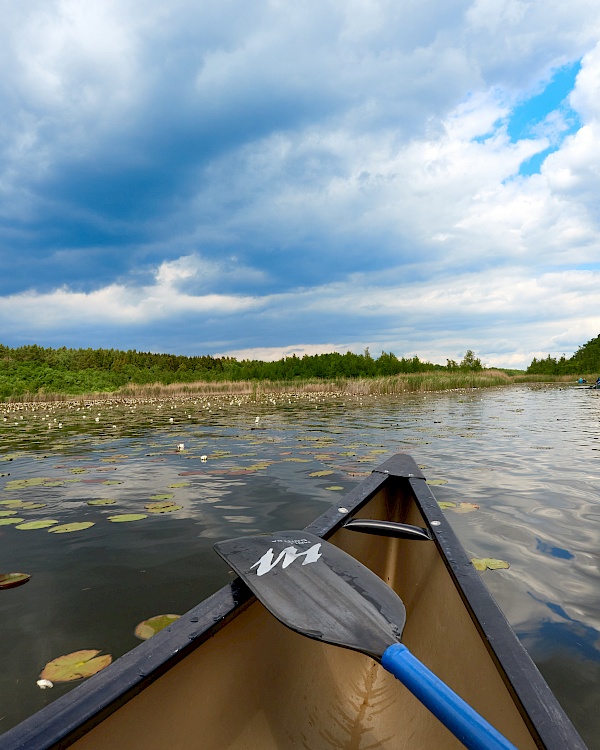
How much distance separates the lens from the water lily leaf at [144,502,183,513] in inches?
129

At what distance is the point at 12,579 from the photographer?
7.14ft

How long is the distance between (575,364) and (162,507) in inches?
2240

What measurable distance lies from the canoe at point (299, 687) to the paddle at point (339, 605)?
0.10m

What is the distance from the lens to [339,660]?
1519 millimetres

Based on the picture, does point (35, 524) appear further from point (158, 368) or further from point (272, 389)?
point (158, 368)

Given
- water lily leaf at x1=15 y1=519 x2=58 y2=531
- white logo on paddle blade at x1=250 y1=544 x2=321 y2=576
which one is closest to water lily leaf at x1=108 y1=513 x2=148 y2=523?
water lily leaf at x1=15 y1=519 x2=58 y2=531

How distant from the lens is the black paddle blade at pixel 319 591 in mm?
1048

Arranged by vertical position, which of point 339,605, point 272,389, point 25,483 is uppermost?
point 339,605

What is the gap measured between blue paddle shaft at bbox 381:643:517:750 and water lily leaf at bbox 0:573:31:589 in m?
2.06

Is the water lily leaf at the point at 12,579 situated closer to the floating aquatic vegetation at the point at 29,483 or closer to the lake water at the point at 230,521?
the lake water at the point at 230,521

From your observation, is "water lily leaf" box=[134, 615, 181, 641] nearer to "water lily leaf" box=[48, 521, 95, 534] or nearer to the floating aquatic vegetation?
"water lily leaf" box=[48, 521, 95, 534]

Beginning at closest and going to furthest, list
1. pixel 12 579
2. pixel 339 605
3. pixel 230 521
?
pixel 339 605 < pixel 12 579 < pixel 230 521

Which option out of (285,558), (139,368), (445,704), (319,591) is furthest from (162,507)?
(139,368)

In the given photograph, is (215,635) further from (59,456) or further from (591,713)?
(59,456)
